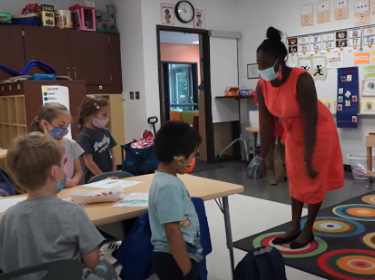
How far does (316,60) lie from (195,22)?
195 centimetres

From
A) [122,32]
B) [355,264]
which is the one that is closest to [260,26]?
Result: [122,32]

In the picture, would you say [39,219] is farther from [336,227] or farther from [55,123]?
[336,227]

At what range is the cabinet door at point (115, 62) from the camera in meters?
6.12

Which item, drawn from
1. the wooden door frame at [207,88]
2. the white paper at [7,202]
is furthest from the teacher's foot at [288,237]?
the wooden door frame at [207,88]

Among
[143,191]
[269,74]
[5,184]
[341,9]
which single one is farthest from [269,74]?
[341,9]

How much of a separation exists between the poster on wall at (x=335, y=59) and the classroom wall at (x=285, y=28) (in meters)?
0.09

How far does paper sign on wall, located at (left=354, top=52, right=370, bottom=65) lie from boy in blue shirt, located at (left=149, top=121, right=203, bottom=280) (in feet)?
14.3

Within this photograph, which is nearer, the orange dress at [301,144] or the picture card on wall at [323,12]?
the orange dress at [301,144]

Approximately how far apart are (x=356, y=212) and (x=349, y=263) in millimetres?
1140

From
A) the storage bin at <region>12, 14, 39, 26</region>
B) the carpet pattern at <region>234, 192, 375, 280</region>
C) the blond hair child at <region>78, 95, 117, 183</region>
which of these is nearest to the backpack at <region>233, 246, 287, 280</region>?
the carpet pattern at <region>234, 192, 375, 280</region>

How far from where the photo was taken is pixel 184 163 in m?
1.46

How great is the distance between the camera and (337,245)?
2.80 m

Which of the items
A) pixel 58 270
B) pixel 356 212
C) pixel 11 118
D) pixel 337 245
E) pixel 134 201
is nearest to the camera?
pixel 58 270

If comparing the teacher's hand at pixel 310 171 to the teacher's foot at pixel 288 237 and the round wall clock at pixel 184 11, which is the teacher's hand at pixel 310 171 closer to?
the teacher's foot at pixel 288 237
